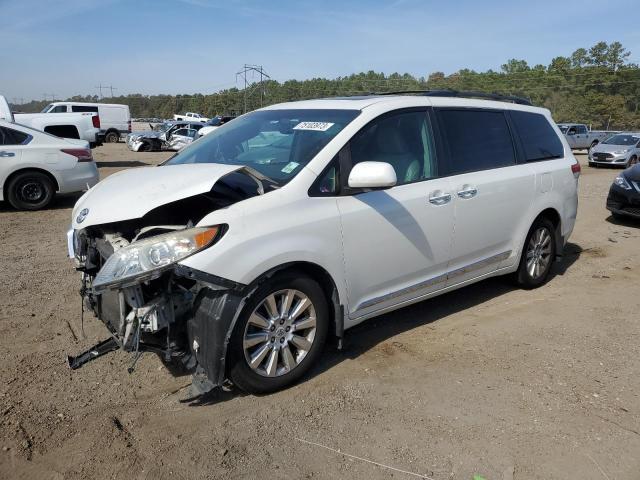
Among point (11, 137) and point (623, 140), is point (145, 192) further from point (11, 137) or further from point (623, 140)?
point (623, 140)

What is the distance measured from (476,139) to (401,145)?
981mm

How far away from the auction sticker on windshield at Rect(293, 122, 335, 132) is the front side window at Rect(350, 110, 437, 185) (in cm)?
23

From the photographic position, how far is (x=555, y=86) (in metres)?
67.2

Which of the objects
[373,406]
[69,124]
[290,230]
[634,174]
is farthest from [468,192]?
[69,124]

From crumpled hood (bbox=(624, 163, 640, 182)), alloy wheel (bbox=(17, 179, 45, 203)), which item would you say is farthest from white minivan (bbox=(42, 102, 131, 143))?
crumpled hood (bbox=(624, 163, 640, 182))

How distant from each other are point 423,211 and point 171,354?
2031 mm

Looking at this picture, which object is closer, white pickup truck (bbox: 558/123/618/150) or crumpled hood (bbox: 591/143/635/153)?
crumpled hood (bbox: 591/143/635/153)

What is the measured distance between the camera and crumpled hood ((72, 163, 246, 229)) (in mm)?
3123

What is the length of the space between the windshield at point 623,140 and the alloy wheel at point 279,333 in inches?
851

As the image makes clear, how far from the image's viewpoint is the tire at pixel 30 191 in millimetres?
8984

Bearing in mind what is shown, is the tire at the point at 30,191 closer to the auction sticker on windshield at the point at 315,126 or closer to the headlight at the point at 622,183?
the auction sticker on windshield at the point at 315,126

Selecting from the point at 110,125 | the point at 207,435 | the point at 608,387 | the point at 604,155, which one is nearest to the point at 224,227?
the point at 207,435

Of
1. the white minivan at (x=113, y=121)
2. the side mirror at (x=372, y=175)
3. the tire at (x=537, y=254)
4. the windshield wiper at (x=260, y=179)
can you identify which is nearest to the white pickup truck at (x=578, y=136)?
the white minivan at (x=113, y=121)

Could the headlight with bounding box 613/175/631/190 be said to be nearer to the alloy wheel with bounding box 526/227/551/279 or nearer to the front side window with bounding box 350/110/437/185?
the alloy wheel with bounding box 526/227/551/279
